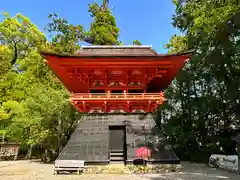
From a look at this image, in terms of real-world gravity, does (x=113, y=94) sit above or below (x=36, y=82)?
below

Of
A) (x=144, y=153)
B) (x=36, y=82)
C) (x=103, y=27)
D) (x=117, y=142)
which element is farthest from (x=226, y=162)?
(x=103, y=27)

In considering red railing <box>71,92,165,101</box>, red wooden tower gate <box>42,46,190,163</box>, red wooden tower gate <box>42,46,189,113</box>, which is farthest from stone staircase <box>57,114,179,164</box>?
red railing <box>71,92,165,101</box>

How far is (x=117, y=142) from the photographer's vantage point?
13.7m

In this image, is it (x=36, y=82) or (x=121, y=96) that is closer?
(x=121, y=96)

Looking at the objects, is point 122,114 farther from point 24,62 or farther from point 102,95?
point 24,62

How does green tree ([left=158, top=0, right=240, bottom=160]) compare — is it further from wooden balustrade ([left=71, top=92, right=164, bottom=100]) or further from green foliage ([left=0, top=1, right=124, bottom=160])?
green foliage ([left=0, top=1, right=124, bottom=160])

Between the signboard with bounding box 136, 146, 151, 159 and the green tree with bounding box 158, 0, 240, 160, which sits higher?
the green tree with bounding box 158, 0, 240, 160

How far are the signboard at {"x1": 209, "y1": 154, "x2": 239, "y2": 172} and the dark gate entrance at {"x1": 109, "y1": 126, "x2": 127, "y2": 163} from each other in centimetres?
566

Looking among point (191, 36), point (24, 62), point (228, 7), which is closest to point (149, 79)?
point (228, 7)

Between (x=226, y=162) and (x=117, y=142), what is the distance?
6245 millimetres

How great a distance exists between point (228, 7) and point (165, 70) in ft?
16.8

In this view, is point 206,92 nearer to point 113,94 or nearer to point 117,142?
point 117,142

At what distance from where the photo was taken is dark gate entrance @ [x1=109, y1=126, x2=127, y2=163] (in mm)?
13156

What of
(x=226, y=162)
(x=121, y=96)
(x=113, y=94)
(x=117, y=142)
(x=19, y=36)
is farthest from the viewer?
(x=19, y=36)
